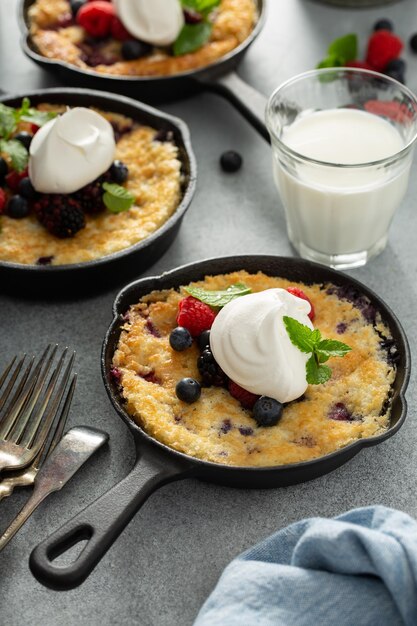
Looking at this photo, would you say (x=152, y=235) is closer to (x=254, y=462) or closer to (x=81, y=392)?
(x=81, y=392)

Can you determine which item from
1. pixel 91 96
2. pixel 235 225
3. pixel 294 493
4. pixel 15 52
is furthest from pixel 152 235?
pixel 15 52

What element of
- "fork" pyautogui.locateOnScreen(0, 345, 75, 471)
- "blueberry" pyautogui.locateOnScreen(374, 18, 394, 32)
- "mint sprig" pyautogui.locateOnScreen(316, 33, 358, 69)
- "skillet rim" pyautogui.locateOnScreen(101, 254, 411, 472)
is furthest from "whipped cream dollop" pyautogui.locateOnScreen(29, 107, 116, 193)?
"blueberry" pyautogui.locateOnScreen(374, 18, 394, 32)

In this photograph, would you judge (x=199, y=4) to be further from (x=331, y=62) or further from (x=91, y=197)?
(x=91, y=197)

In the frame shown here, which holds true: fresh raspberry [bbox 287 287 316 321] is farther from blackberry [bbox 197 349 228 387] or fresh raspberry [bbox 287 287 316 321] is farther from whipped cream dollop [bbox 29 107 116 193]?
whipped cream dollop [bbox 29 107 116 193]

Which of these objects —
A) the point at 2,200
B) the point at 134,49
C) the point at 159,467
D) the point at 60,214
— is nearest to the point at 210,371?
the point at 159,467

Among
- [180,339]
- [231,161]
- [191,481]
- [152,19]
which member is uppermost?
[152,19]

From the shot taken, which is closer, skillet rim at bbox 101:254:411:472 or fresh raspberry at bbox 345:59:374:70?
skillet rim at bbox 101:254:411:472
